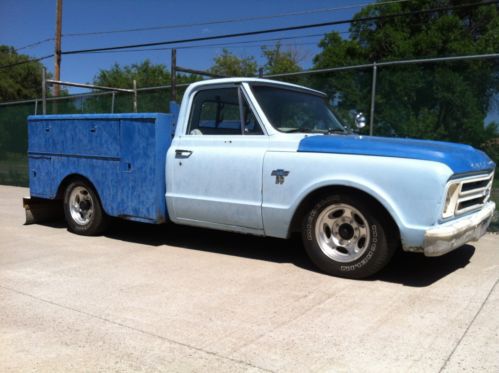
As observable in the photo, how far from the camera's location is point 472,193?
16.0 ft

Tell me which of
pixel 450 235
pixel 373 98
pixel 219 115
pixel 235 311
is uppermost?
pixel 373 98

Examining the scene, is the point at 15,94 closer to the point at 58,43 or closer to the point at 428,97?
the point at 58,43

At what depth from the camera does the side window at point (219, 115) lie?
208 inches

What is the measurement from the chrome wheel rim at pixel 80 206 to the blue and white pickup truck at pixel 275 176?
2 centimetres

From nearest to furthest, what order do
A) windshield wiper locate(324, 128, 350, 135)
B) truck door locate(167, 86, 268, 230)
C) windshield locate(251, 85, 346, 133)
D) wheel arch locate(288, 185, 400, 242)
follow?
wheel arch locate(288, 185, 400, 242) < truck door locate(167, 86, 268, 230) < windshield locate(251, 85, 346, 133) < windshield wiper locate(324, 128, 350, 135)

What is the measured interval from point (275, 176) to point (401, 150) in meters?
1.23

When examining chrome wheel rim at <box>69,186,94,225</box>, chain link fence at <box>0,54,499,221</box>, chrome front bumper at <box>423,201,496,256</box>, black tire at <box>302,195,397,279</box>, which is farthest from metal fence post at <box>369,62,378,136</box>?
chrome wheel rim at <box>69,186,94,225</box>

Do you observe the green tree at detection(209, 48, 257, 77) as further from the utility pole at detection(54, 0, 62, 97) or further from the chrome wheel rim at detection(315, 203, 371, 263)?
the chrome wheel rim at detection(315, 203, 371, 263)

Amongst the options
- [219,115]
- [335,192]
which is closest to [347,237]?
[335,192]

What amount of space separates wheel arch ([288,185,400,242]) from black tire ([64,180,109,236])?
9.05ft

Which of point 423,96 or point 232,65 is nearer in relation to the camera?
point 423,96

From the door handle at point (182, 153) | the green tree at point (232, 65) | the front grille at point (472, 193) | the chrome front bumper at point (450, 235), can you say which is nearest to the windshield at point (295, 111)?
the door handle at point (182, 153)

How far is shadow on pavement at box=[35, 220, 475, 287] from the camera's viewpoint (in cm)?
496

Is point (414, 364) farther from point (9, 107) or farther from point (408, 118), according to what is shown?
point (9, 107)
